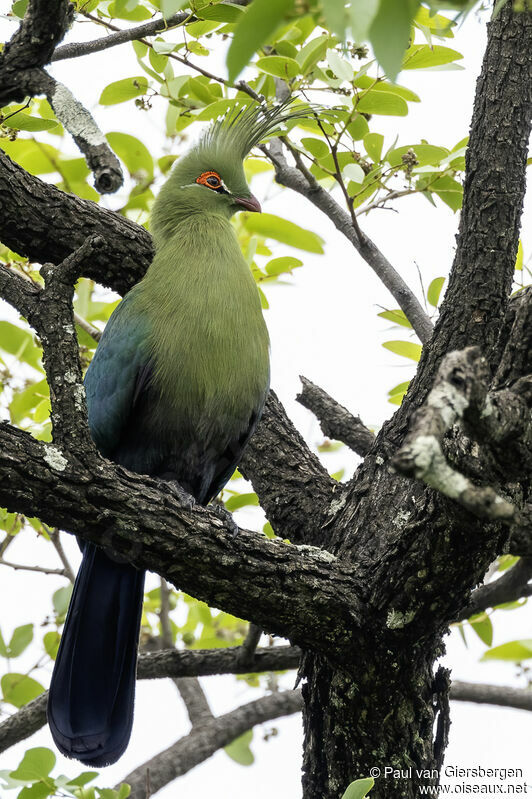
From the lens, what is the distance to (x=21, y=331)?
310 centimetres

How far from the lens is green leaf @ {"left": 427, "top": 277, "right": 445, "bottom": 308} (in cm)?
302

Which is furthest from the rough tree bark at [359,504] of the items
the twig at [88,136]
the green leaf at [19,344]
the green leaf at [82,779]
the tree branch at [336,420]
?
the green leaf at [82,779]

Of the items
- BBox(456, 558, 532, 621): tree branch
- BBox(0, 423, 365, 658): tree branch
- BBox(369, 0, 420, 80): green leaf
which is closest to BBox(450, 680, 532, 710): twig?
BBox(456, 558, 532, 621): tree branch

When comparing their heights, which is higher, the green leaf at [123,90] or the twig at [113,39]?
the green leaf at [123,90]

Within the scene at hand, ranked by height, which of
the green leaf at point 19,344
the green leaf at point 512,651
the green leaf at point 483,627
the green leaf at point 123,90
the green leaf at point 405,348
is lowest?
the green leaf at point 512,651

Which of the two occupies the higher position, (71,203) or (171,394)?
(71,203)

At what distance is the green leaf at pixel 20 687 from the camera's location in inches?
121

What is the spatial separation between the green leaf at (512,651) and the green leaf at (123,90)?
248 cm

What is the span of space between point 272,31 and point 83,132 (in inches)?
67.3

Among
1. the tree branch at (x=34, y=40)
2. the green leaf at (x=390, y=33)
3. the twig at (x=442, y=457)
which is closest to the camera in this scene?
the green leaf at (x=390, y=33)

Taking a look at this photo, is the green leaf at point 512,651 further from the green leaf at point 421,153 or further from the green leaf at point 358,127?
the green leaf at point 358,127

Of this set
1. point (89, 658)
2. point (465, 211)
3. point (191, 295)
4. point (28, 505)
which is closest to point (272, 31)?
point (28, 505)

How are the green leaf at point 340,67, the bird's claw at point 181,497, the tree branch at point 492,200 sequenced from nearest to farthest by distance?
the bird's claw at point 181,497
the tree branch at point 492,200
the green leaf at point 340,67

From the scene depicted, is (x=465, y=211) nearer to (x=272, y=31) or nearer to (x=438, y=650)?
(x=438, y=650)
